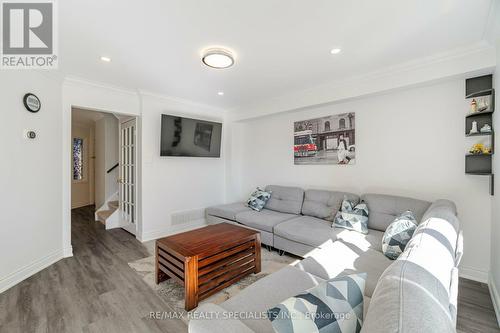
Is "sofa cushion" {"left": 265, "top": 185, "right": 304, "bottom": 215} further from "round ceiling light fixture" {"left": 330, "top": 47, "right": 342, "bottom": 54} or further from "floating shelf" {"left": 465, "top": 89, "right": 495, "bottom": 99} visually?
"floating shelf" {"left": 465, "top": 89, "right": 495, "bottom": 99}

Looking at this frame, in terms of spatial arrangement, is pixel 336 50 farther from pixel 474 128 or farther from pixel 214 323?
pixel 214 323

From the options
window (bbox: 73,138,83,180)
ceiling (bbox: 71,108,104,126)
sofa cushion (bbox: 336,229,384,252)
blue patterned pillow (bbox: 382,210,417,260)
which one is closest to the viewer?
blue patterned pillow (bbox: 382,210,417,260)

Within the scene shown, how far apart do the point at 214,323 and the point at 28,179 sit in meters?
2.95

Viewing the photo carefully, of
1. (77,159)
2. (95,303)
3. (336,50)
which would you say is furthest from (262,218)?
(77,159)

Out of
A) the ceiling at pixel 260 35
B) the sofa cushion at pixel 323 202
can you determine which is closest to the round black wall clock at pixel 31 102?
the ceiling at pixel 260 35

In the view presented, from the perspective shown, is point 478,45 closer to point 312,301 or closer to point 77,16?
point 312,301

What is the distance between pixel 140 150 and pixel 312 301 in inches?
142

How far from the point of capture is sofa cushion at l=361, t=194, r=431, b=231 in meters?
2.57

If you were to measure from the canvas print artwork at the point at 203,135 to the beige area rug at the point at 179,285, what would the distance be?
212cm

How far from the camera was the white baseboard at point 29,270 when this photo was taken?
2283 mm

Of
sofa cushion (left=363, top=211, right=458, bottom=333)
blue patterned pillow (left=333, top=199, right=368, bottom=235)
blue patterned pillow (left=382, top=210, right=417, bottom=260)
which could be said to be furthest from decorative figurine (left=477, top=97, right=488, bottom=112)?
sofa cushion (left=363, top=211, right=458, bottom=333)

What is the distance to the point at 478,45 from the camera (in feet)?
7.25

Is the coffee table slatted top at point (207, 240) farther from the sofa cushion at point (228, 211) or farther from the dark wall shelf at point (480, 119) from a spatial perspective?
the dark wall shelf at point (480, 119)

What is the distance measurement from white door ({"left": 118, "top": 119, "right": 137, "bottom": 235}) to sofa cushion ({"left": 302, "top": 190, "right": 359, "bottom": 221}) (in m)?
2.92
